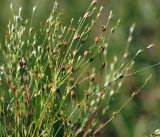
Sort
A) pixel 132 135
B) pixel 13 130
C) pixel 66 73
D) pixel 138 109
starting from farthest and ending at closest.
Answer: pixel 138 109
pixel 132 135
pixel 13 130
pixel 66 73

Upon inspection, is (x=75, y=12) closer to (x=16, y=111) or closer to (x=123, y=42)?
(x=123, y=42)

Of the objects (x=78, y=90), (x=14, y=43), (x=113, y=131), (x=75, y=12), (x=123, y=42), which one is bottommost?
(x=14, y=43)

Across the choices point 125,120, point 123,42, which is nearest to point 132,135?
point 125,120

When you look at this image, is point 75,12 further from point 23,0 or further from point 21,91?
point 21,91

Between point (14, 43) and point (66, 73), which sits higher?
point (14, 43)

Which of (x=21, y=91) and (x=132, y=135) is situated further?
(x=132, y=135)

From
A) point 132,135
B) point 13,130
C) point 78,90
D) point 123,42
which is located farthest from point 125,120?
point 13,130

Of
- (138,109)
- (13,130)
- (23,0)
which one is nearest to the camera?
(13,130)
